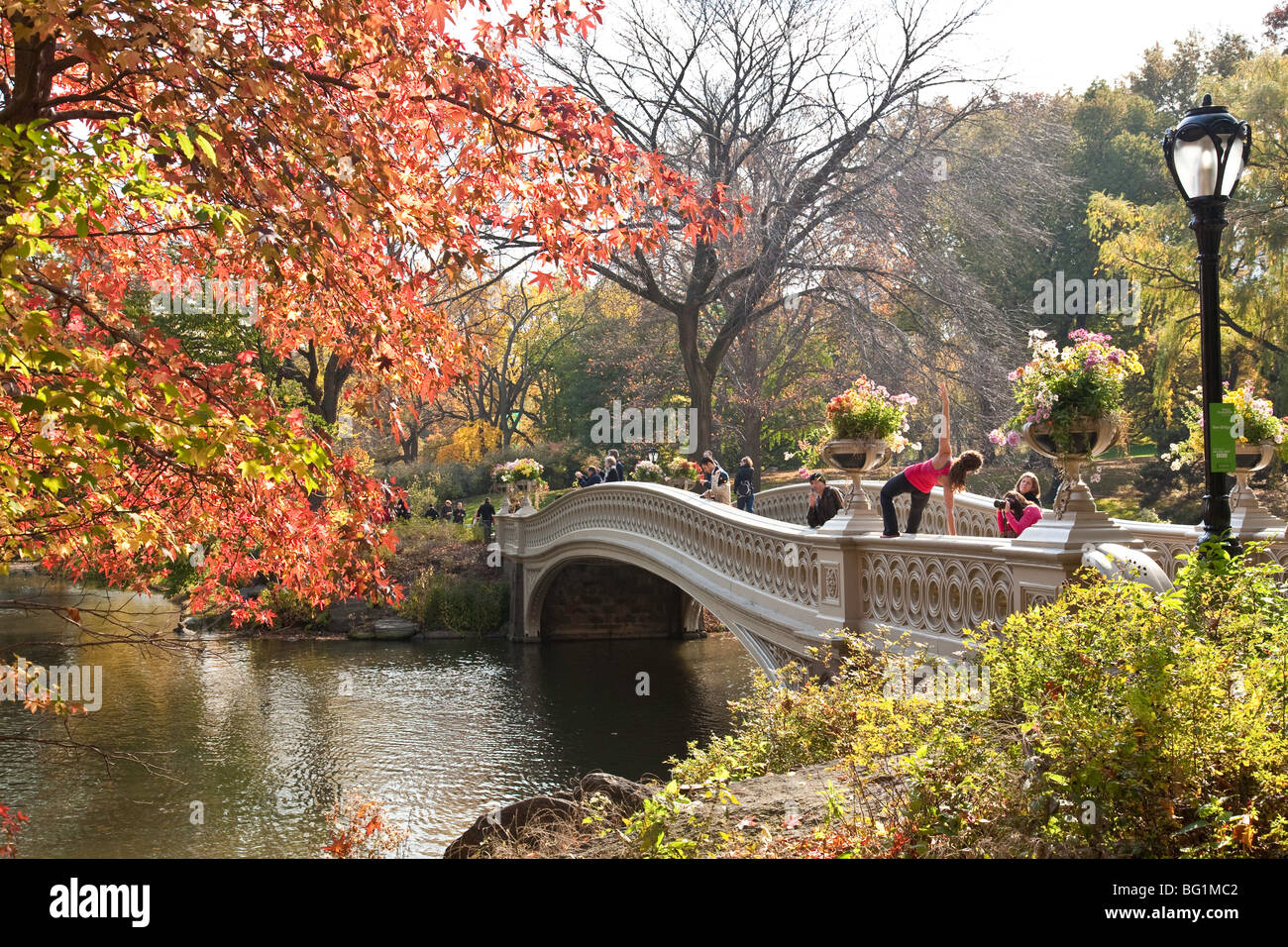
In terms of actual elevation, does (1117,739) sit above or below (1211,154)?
below

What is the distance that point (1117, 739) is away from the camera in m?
3.52

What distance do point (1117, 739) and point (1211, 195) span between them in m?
4.01

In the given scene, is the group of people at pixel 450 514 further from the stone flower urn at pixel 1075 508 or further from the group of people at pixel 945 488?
the stone flower urn at pixel 1075 508

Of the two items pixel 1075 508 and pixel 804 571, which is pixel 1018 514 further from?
pixel 1075 508

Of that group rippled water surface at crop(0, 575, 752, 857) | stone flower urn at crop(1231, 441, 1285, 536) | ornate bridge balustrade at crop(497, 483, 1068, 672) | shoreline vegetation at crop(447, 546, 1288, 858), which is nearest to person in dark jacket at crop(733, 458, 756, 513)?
ornate bridge balustrade at crop(497, 483, 1068, 672)

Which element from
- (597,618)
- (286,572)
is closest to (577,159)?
(286,572)

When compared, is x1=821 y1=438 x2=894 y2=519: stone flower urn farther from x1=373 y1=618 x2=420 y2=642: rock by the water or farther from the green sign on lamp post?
x1=373 y1=618 x2=420 y2=642: rock by the water

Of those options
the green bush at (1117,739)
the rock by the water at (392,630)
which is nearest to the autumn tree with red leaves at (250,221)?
the green bush at (1117,739)

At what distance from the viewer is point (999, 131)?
835 inches

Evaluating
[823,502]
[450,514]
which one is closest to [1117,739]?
[823,502]

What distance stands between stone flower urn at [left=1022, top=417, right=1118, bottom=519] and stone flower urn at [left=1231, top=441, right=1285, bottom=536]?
3.92 m

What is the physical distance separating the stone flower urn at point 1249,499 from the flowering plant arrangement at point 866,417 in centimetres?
301

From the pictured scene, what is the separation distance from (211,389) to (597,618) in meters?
22.6
